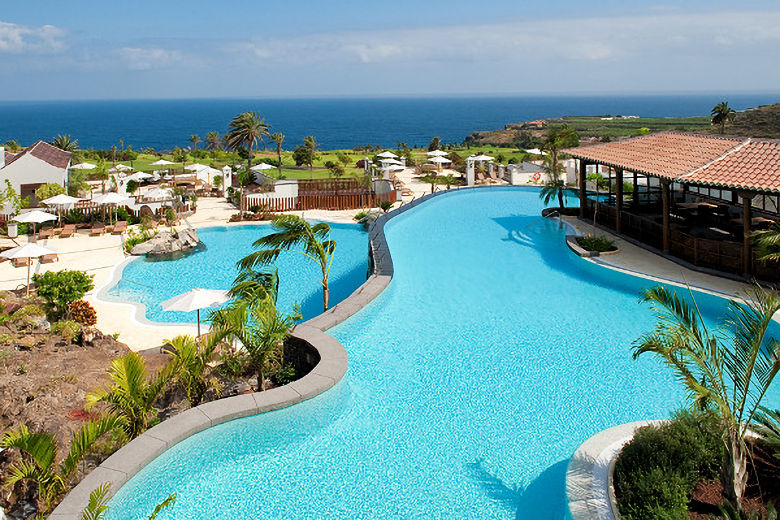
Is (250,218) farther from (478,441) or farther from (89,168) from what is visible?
(478,441)

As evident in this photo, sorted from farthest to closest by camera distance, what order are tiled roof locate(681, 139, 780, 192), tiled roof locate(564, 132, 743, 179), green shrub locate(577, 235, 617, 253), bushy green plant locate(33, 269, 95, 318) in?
1. green shrub locate(577, 235, 617, 253)
2. tiled roof locate(564, 132, 743, 179)
3. tiled roof locate(681, 139, 780, 192)
4. bushy green plant locate(33, 269, 95, 318)

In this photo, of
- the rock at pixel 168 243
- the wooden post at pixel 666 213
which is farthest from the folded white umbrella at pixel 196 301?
the wooden post at pixel 666 213

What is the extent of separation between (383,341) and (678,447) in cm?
622

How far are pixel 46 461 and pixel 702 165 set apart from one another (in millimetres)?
15439

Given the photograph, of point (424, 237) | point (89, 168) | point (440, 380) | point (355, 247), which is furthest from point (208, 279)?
point (89, 168)

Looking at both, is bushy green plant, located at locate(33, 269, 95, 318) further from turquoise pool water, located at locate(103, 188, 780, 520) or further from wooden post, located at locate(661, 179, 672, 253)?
wooden post, located at locate(661, 179, 672, 253)

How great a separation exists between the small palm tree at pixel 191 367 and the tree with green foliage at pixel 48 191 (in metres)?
18.4

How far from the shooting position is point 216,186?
105ft

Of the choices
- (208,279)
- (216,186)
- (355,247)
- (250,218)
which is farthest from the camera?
(216,186)

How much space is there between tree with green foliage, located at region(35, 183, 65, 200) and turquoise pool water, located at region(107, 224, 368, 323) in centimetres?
644

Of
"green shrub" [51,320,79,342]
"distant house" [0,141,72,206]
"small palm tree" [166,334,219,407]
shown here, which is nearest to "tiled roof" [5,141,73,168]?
"distant house" [0,141,72,206]

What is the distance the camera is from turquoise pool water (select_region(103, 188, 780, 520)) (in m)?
7.46

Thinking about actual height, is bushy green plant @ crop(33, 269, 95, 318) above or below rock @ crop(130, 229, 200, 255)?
below

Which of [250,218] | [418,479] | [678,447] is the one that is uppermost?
[250,218]
